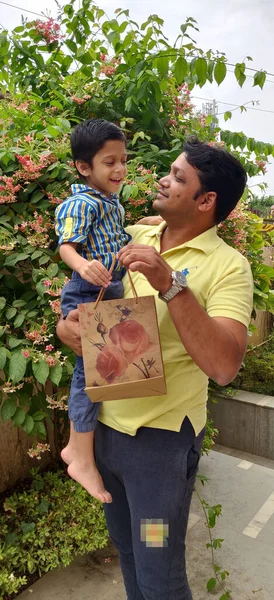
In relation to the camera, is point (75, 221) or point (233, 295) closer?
point (233, 295)

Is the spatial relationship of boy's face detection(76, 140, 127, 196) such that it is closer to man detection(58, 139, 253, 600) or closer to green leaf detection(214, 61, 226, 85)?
man detection(58, 139, 253, 600)

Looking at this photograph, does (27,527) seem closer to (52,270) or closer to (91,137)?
(52,270)

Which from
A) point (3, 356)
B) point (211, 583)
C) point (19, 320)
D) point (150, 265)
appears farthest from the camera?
point (211, 583)

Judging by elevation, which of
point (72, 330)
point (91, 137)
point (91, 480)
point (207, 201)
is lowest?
point (91, 480)

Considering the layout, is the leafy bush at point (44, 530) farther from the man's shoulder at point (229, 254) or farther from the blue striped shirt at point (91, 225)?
the man's shoulder at point (229, 254)

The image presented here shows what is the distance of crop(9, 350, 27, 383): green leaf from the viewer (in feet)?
4.73

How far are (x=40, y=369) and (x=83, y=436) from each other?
338mm

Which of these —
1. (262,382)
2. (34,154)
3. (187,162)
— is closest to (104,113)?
(34,154)

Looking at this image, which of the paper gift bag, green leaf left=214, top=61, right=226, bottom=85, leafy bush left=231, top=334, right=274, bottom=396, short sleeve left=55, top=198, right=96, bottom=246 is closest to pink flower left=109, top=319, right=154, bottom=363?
the paper gift bag

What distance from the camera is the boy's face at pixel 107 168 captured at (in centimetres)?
122

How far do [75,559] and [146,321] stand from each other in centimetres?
171

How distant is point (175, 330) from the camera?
3.47 ft

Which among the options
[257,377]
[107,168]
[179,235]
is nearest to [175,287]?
[179,235]

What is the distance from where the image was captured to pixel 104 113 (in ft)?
7.22
